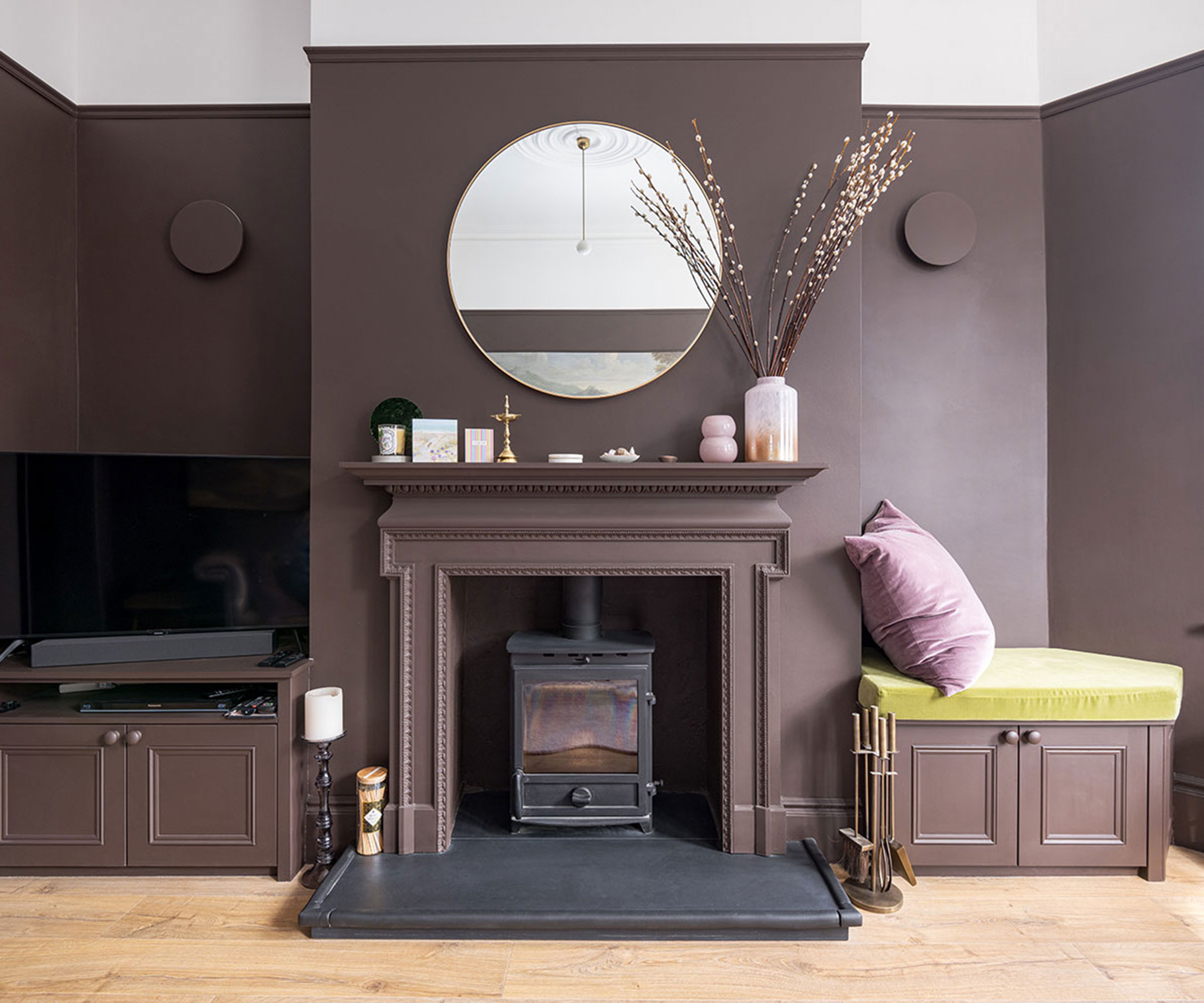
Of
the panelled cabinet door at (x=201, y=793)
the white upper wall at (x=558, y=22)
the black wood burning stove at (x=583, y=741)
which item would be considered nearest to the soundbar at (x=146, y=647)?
the panelled cabinet door at (x=201, y=793)

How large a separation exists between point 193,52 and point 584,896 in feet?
10.9

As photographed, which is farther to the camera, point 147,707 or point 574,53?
point 574,53

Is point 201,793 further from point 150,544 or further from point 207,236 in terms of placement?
point 207,236

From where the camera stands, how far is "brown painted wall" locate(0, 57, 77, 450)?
2422 millimetres

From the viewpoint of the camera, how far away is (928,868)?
214 cm

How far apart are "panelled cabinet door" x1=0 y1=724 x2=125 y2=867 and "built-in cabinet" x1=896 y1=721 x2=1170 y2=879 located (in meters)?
2.42

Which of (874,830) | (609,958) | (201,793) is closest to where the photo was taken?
(609,958)

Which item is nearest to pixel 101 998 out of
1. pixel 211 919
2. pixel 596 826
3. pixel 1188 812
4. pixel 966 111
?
pixel 211 919

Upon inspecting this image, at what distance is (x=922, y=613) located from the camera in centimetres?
215

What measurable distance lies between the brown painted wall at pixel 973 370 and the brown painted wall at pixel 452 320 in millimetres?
516

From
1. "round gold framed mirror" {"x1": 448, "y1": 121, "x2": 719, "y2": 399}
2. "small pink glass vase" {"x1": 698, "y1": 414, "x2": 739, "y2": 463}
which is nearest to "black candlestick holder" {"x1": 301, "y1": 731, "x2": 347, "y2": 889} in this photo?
"round gold framed mirror" {"x1": 448, "y1": 121, "x2": 719, "y2": 399}

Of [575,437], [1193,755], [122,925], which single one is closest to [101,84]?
[575,437]

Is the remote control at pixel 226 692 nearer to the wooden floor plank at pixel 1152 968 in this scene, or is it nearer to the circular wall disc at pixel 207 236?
the circular wall disc at pixel 207 236

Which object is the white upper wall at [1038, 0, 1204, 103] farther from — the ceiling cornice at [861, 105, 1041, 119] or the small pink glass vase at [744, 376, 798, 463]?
the small pink glass vase at [744, 376, 798, 463]
